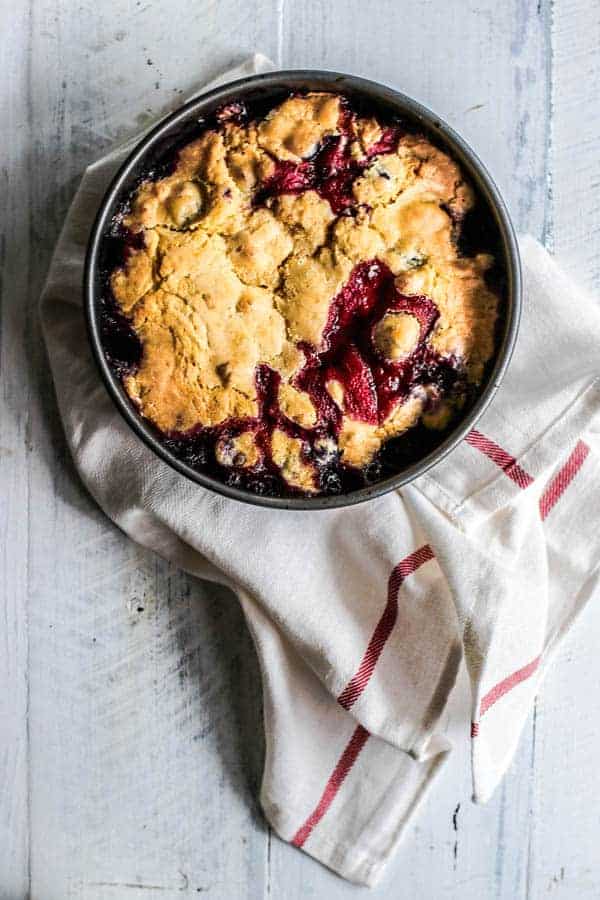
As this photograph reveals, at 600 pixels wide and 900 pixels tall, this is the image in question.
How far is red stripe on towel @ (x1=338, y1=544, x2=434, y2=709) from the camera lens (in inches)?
53.1

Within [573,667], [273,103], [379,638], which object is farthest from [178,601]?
[273,103]

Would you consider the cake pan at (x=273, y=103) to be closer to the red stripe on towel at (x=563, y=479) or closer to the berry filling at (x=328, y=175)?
the berry filling at (x=328, y=175)

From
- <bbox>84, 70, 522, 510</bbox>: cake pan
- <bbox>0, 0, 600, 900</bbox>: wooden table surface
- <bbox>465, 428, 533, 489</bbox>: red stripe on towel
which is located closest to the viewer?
<bbox>84, 70, 522, 510</bbox>: cake pan

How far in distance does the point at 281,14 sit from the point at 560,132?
0.44 metres

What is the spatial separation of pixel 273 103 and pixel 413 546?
0.60 m

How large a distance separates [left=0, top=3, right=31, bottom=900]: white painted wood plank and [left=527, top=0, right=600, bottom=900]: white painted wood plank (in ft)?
2.51

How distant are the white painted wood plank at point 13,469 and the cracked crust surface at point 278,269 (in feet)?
1.08

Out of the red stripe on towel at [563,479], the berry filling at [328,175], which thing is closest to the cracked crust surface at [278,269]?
the berry filling at [328,175]

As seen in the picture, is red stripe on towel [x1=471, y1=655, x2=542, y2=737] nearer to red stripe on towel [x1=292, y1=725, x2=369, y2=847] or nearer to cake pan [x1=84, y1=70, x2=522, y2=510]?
red stripe on towel [x1=292, y1=725, x2=369, y2=847]

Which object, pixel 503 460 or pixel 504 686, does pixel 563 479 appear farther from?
pixel 504 686

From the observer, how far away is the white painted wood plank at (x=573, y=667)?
143cm

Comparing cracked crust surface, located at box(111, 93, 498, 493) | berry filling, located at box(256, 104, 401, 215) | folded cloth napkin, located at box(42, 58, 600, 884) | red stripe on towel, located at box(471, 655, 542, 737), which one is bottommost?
red stripe on towel, located at box(471, 655, 542, 737)

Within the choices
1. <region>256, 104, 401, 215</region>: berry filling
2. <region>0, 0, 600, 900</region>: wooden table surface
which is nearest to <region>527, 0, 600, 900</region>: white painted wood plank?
<region>0, 0, 600, 900</region>: wooden table surface

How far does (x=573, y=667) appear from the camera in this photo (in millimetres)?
1471
